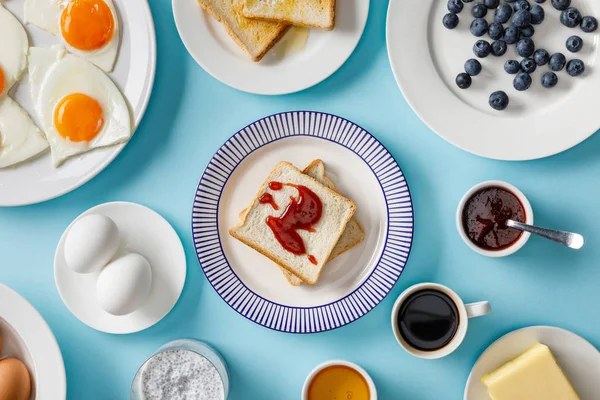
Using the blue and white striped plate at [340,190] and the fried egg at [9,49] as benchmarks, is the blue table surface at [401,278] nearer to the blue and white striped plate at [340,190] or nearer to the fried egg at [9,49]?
the blue and white striped plate at [340,190]

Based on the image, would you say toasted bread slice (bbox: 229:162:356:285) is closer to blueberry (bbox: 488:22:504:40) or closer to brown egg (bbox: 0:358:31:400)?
blueberry (bbox: 488:22:504:40)

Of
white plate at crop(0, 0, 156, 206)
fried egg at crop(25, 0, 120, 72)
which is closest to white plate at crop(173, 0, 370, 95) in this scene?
white plate at crop(0, 0, 156, 206)

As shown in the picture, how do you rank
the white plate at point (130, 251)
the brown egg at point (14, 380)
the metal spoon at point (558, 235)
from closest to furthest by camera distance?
the metal spoon at point (558, 235) → the brown egg at point (14, 380) → the white plate at point (130, 251)

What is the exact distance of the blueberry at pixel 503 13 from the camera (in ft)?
5.43

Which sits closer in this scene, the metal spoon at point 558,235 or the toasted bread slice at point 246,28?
the metal spoon at point 558,235

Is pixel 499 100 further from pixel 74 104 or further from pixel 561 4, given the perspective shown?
pixel 74 104

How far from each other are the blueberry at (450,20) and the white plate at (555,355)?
92 centimetres

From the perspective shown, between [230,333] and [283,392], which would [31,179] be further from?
[283,392]

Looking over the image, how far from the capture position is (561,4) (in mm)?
1645

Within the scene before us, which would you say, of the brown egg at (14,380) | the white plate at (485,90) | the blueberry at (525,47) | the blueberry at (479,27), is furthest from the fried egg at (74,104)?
the blueberry at (525,47)

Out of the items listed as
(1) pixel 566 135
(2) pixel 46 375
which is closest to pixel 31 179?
(2) pixel 46 375

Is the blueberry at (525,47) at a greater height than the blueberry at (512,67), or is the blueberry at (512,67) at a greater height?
the blueberry at (525,47)

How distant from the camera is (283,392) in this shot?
1757 mm

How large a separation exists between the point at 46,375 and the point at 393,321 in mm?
Result: 1040
